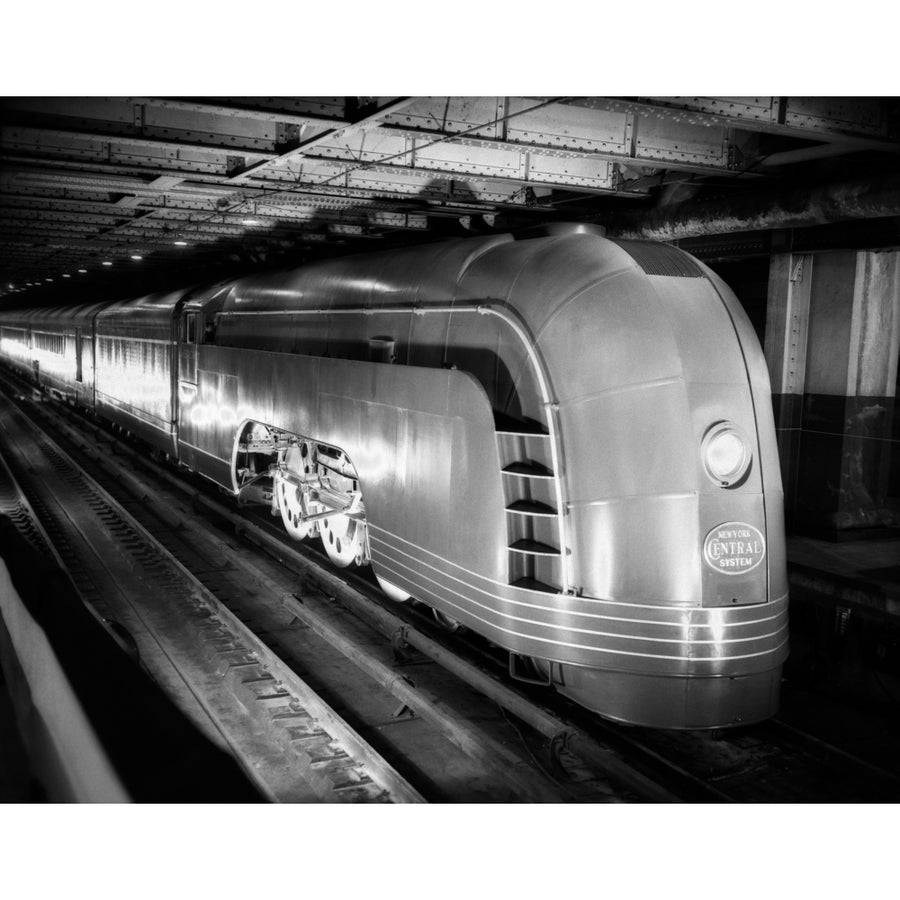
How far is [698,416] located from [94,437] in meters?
19.9

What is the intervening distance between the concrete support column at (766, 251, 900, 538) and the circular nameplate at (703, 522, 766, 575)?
5866 millimetres

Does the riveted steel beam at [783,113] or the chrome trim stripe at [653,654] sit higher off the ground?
the riveted steel beam at [783,113]

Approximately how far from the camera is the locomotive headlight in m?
5.21

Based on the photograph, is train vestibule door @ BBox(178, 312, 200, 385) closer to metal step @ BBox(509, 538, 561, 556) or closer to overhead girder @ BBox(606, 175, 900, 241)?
overhead girder @ BBox(606, 175, 900, 241)

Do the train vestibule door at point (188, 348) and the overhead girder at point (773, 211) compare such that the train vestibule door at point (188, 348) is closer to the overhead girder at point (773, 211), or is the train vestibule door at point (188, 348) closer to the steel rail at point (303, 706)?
the steel rail at point (303, 706)

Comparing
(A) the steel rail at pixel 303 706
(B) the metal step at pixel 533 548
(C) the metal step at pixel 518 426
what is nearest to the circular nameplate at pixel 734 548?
(B) the metal step at pixel 533 548

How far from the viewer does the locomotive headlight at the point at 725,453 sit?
17.1 feet

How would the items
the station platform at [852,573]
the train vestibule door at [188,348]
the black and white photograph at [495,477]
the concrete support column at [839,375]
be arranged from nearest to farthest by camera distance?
the black and white photograph at [495,477]
the station platform at [852,573]
the concrete support column at [839,375]
the train vestibule door at [188,348]

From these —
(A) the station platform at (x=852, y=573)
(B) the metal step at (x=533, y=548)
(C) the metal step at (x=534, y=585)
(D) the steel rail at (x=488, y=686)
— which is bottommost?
(D) the steel rail at (x=488, y=686)

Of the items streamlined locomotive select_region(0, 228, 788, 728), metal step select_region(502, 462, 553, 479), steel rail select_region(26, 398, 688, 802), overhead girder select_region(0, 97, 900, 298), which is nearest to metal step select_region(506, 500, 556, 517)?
streamlined locomotive select_region(0, 228, 788, 728)

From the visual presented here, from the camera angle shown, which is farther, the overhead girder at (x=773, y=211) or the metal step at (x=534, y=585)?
the overhead girder at (x=773, y=211)

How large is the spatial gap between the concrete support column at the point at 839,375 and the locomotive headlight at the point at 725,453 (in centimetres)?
597

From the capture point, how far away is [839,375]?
35.9 ft

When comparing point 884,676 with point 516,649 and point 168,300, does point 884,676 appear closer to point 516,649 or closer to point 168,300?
point 516,649
